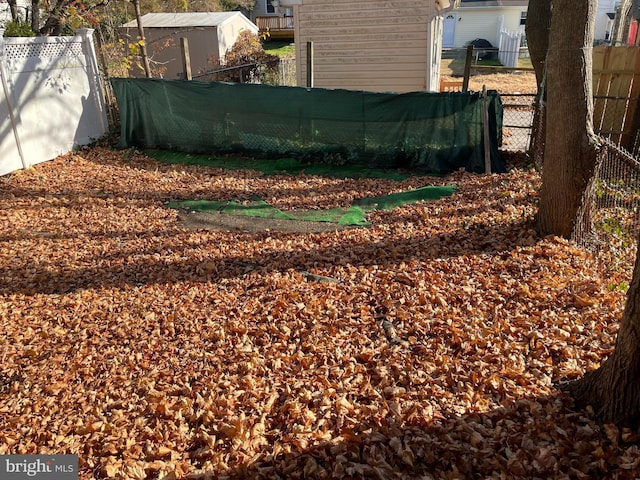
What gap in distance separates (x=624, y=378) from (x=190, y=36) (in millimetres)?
18691

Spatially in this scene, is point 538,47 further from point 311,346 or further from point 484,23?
point 484,23

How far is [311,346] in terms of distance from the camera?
3914 mm

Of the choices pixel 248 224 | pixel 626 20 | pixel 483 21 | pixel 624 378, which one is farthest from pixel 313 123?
pixel 483 21

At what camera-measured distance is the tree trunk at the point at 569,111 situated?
4.97 meters

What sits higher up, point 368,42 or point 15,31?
point 15,31

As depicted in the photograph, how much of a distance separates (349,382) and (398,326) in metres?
0.87

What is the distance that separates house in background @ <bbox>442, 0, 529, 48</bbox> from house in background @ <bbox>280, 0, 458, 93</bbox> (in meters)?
21.1

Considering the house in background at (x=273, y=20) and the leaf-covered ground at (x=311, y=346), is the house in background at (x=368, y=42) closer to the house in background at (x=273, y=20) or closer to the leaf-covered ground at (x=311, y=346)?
the leaf-covered ground at (x=311, y=346)

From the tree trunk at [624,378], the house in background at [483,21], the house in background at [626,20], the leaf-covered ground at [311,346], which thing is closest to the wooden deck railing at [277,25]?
the house in background at [483,21]

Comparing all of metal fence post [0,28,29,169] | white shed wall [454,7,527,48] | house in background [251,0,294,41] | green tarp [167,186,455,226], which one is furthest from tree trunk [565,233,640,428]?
white shed wall [454,7,527,48]

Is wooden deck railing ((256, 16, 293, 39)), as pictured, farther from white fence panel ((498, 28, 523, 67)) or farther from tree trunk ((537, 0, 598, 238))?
tree trunk ((537, 0, 598, 238))

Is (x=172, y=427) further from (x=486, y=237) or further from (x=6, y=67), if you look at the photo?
(x=6, y=67)

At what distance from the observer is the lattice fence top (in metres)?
8.90

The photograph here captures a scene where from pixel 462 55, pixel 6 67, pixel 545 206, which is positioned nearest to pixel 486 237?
pixel 545 206
